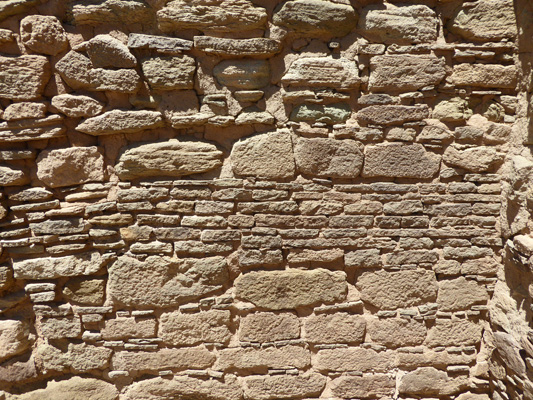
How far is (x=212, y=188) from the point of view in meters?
2.13

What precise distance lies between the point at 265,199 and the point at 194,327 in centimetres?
83

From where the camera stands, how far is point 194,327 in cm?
221

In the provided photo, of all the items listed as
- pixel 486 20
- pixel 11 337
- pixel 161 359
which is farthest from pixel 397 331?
pixel 11 337

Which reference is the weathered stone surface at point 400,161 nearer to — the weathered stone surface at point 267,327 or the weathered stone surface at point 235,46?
the weathered stone surface at point 235,46

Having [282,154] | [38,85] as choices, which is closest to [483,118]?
[282,154]

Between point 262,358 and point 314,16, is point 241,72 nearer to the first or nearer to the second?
point 314,16

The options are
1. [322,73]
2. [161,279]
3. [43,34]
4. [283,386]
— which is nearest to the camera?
[43,34]

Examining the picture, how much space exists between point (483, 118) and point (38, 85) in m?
2.34

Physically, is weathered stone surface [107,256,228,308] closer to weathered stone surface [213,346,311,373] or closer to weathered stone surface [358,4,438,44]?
weathered stone surface [213,346,311,373]

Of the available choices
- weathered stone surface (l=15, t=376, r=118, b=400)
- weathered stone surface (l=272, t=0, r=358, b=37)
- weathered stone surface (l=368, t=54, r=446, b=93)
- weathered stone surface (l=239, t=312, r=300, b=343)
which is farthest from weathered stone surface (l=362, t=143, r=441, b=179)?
weathered stone surface (l=15, t=376, r=118, b=400)

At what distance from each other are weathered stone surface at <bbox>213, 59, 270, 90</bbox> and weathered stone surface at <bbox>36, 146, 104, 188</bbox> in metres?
0.77

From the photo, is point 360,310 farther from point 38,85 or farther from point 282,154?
point 38,85

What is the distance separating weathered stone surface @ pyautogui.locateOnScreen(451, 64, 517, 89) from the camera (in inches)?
80.9

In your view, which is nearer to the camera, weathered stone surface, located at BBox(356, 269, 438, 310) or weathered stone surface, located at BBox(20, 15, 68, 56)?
weathered stone surface, located at BBox(20, 15, 68, 56)
